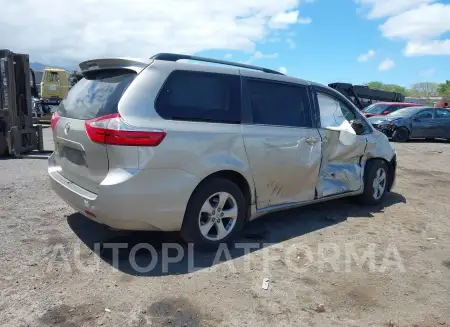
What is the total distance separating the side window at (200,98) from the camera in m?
3.54

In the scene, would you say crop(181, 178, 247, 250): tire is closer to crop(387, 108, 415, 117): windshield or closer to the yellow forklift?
crop(387, 108, 415, 117): windshield

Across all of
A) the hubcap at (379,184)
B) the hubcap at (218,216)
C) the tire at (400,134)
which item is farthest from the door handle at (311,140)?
the tire at (400,134)

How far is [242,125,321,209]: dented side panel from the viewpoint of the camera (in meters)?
4.10

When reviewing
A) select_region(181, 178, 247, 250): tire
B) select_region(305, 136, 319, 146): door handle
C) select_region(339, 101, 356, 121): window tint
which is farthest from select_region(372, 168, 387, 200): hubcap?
select_region(181, 178, 247, 250): tire

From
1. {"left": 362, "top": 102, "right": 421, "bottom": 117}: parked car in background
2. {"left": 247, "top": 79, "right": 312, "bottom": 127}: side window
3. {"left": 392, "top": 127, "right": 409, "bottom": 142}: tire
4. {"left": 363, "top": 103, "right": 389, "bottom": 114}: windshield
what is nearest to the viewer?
{"left": 247, "top": 79, "right": 312, "bottom": 127}: side window

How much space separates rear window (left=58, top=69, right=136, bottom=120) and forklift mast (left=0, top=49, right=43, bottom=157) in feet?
18.1

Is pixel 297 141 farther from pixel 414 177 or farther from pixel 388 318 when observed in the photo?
pixel 414 177

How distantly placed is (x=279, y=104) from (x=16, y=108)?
22.9ft

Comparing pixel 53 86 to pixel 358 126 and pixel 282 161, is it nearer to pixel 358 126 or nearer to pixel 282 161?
pixel 358 126

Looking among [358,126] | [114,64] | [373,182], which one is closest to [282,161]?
[358,126]

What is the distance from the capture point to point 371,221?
5.18 m

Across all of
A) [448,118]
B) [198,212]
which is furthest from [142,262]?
[448,118]

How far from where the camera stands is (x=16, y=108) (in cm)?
897

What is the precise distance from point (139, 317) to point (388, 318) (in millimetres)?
1823
